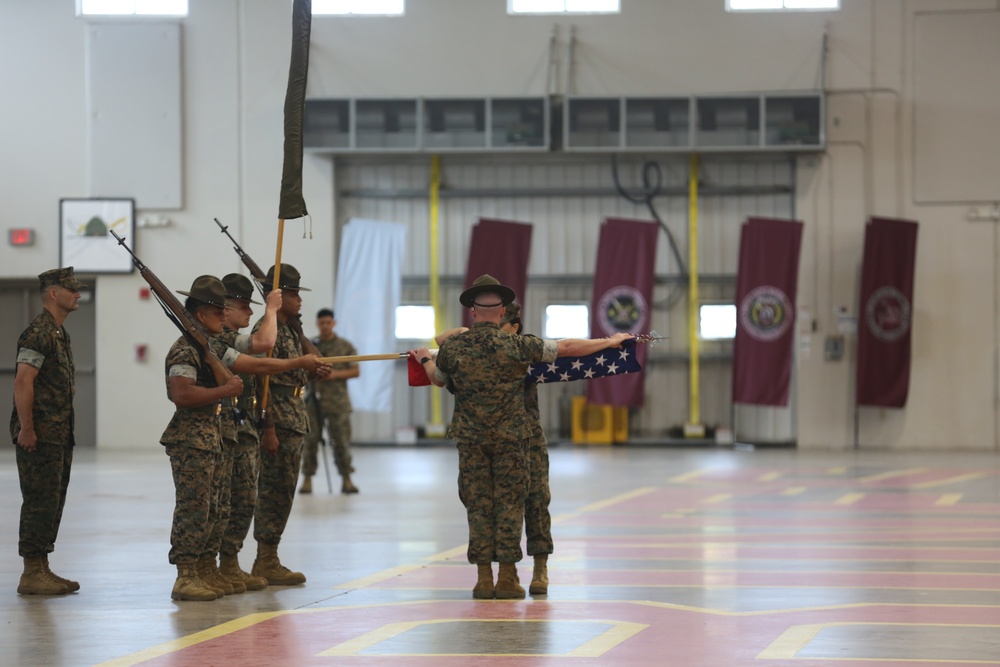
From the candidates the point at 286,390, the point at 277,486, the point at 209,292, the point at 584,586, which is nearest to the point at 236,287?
the point at 209,292

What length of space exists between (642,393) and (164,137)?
8.69 m

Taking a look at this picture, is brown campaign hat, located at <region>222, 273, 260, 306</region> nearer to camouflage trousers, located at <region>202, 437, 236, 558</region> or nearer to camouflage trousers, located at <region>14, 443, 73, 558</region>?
camouflage trousers, located at <region>202, 437, 236, 558</region>

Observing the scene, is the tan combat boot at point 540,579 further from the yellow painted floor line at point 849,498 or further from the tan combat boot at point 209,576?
the yellow painted floor line at point 849,498

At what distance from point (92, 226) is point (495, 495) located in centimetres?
1614

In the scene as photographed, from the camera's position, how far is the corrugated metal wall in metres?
22.3

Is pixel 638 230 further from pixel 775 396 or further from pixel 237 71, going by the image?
pixel 237 71

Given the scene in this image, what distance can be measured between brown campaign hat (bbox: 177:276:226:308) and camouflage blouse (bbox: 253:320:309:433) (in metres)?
0.85

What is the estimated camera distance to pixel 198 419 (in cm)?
→ 727

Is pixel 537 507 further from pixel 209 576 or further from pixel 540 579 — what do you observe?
pixel 209 576

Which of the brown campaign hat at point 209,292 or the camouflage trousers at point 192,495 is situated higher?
the brown campaign hat at point 209,292

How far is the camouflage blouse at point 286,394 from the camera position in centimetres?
816

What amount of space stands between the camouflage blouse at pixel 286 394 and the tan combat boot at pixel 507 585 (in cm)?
156

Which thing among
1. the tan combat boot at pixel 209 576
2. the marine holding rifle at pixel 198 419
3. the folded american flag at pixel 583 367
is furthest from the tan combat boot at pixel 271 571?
the folded american flag at pixel 583 367

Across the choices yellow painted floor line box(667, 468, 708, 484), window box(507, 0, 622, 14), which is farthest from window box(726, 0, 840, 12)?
yellow painted floor line box(667, 468, 708, 484)
